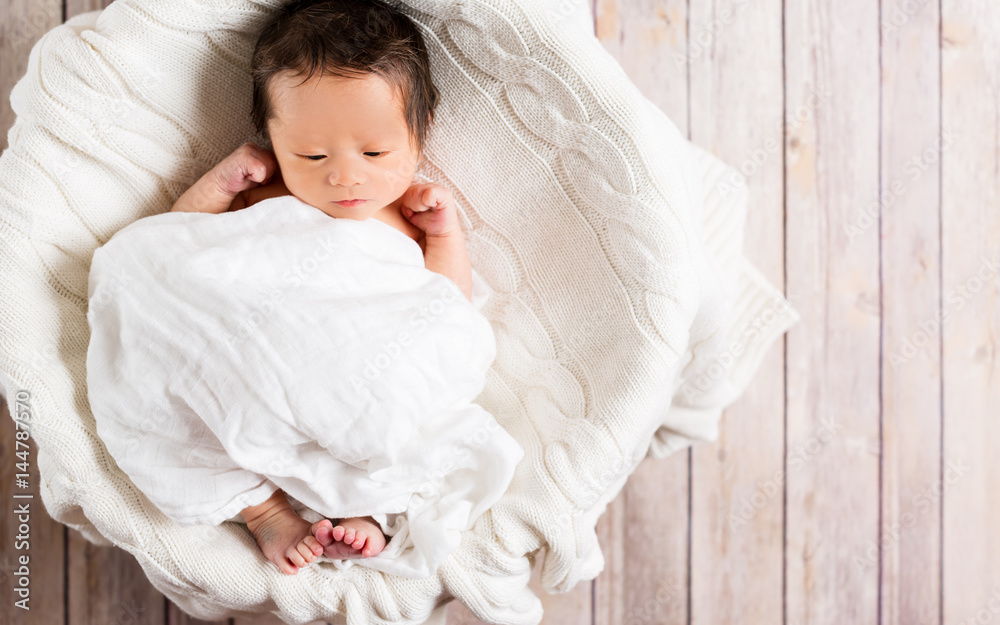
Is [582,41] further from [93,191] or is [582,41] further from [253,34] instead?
[93,191]

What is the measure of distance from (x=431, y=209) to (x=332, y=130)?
0.61 ft

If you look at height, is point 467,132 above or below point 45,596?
above

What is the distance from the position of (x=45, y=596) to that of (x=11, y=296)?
0.73 metres

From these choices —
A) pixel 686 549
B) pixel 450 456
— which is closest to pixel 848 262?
pixel 686 549

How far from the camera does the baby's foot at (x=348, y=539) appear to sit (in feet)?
2.71

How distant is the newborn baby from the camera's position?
834mm

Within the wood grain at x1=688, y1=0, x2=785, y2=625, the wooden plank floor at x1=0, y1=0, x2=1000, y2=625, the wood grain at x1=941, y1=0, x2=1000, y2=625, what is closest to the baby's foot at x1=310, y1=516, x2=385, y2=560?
the wooden plank floor at x1=0, y1=0, x2=1000, y2=625

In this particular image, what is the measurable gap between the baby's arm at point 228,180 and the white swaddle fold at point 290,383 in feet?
0.20

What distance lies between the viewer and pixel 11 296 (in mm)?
852

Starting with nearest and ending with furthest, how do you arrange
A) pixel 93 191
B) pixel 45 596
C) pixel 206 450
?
pixel 206 450
pixel 93 191
pixel 45 596

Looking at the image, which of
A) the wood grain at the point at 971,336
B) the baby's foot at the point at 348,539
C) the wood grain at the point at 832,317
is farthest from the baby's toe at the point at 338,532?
the wood grain at the point at 971,336

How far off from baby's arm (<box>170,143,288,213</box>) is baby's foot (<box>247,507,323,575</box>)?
439 millimetres

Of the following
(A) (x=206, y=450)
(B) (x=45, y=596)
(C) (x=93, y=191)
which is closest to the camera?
(A) (x=206, y=450)

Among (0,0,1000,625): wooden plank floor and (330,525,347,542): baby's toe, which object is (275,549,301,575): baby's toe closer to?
(330,525,347,542): baby's toe
